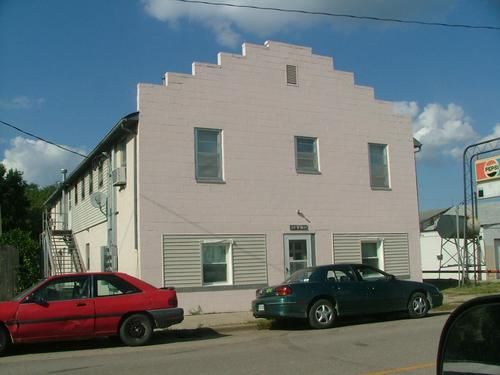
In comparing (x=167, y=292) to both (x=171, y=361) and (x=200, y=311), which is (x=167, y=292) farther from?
(x=200, y=311)

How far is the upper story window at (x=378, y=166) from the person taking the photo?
67.5 ft

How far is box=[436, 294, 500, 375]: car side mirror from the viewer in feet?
9.18

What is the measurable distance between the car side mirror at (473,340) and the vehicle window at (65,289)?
9263mm

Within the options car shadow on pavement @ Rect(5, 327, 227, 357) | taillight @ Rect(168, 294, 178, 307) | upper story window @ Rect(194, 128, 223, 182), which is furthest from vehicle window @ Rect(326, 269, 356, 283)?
upper story window @ Rect(194, 128, 223, 182)

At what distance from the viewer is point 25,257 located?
18969 millimetres

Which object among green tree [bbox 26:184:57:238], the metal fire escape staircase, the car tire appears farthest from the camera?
green tree [bbox 26:184:57:238]

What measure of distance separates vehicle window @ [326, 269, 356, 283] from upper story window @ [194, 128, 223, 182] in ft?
17.3

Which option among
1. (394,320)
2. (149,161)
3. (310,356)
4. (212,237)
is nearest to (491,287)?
(394,320)

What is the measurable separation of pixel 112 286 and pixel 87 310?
2.39ft

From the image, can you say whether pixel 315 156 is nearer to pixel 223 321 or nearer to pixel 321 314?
pixel 223 321

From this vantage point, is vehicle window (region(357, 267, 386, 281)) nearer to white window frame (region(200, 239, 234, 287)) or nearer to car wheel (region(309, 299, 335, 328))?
car wheel (region(309, 299, 335, 328))

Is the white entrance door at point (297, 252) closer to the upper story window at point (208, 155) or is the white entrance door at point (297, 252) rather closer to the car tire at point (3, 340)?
the upper story window at point (208, 155)

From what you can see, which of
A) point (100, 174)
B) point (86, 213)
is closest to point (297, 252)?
point (100, 174)

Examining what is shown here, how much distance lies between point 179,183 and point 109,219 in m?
4.05
